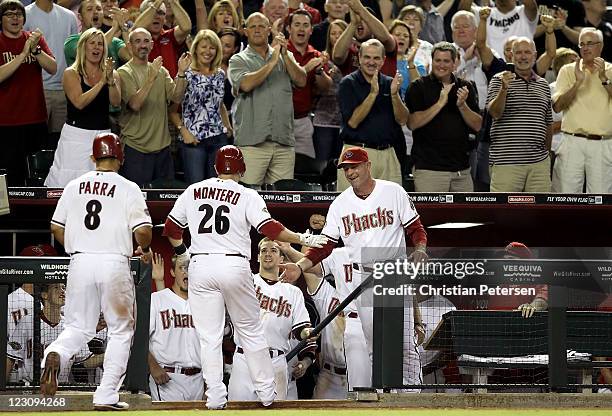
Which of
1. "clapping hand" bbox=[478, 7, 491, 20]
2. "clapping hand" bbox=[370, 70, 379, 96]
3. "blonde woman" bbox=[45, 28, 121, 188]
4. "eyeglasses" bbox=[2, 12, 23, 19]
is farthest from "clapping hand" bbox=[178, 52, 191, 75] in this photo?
"clapping hand" bbox=[478, 7, 491, 20]

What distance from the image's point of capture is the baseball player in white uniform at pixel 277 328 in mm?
9547

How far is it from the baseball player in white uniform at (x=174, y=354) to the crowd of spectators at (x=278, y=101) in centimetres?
151

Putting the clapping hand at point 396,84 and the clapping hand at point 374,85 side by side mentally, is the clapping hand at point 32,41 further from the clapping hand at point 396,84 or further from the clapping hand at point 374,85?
the clapping hand at point 396,84

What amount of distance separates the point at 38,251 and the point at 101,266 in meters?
2.06

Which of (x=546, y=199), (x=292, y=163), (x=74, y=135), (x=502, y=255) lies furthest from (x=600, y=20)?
(x=74, y=135)

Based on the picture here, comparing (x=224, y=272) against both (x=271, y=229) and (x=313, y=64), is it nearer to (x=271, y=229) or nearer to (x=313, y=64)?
(x=271, y=229)

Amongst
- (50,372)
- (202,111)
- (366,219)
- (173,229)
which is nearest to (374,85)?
(202,111)

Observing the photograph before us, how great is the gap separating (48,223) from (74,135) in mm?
934

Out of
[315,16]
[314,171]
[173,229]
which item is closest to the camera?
[173,229]

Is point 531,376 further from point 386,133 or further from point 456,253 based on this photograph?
point 386,133

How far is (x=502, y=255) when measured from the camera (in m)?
8.98

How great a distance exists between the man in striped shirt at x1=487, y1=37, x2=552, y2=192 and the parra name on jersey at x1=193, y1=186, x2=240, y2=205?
3319 mm

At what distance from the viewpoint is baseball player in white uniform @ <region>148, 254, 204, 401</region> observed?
956 cm

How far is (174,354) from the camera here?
377 inches
